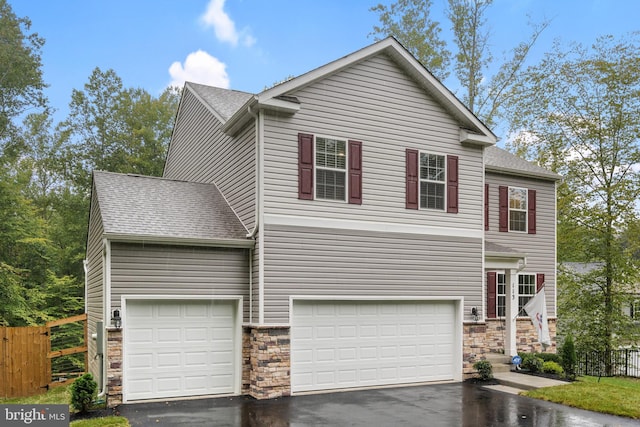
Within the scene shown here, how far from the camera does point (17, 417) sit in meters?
7.70

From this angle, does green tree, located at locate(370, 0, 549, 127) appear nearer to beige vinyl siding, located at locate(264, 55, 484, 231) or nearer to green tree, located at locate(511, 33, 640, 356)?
green tree, located at locate(511, 33, 640, 356)

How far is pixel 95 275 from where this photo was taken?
43.8ft

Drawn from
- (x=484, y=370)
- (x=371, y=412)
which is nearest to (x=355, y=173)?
(x=371, y=412)

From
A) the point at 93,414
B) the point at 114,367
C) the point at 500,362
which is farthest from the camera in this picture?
the point at 500,362

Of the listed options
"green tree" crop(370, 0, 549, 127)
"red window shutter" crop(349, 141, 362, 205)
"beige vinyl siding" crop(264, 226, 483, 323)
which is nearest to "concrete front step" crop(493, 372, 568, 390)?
"beige vinyl siding" crop(264, 226, 483, 323)

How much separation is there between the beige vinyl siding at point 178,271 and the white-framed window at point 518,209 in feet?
30.8

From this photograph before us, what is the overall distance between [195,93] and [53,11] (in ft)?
51.6

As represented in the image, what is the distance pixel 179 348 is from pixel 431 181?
7.14 meters

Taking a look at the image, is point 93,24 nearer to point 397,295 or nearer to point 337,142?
point 337,142

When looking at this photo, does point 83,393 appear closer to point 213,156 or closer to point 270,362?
point 270,362

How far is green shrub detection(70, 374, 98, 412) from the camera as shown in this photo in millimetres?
9648

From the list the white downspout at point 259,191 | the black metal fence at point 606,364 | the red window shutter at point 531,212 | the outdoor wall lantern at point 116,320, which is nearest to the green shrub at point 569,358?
the red window shutter at point 531,212

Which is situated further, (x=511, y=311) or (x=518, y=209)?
(x=518, y=209)

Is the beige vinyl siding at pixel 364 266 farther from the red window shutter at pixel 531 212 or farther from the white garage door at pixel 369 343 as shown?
the red window shutter at pixel 531 212
